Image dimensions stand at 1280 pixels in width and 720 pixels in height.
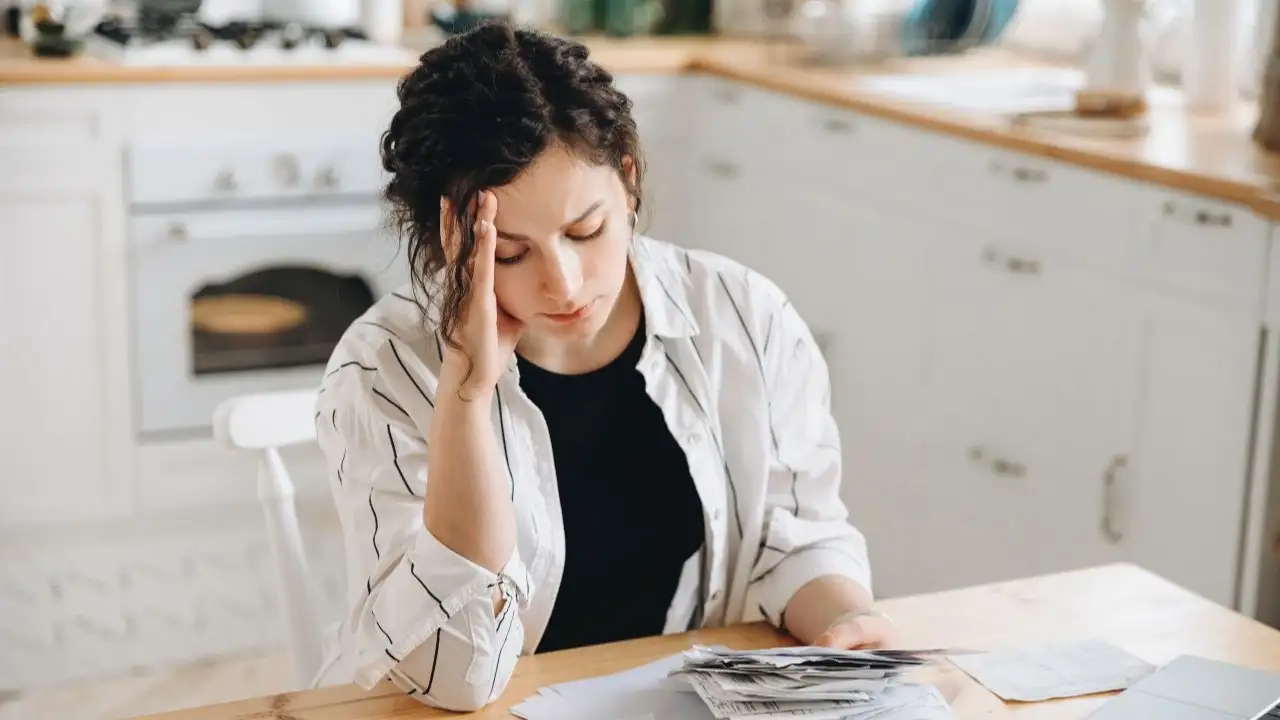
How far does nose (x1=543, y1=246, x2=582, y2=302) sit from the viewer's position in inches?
52.1

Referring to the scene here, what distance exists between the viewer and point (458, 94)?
4.39 feet

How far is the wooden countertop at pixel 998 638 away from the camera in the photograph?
48.0 inches

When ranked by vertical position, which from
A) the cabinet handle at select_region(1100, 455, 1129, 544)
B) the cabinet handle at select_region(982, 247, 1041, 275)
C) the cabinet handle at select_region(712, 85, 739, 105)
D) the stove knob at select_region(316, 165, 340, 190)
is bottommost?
the cabinet handle at select_region(1100, 455, 1129, 544)

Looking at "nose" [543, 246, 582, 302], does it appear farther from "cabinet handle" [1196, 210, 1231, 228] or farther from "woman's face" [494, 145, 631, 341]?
"cabinet handle" [1196, 210, 1231, 228]

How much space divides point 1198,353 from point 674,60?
1519mm

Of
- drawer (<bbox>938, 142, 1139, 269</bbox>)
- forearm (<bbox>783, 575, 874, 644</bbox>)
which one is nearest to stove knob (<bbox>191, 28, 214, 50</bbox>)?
drawer (<bbox>938, 142, 1139, 269</bbox>)

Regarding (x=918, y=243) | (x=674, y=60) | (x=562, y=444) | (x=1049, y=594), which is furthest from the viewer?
(x=674, y=60)

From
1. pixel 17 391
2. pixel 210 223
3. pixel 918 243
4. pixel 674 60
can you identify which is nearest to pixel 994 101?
pixel 918 243

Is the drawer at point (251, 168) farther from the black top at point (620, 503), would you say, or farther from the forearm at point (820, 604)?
the forearm at point (820, 604)

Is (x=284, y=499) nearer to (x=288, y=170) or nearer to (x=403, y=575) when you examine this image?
(x=403, y=575)

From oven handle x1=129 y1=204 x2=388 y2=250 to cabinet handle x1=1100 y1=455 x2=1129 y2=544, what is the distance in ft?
4.51

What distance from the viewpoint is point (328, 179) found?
315 cm

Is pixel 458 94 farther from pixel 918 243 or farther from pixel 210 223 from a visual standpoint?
pixel 210 223

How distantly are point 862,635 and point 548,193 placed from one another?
0.43m
